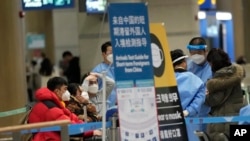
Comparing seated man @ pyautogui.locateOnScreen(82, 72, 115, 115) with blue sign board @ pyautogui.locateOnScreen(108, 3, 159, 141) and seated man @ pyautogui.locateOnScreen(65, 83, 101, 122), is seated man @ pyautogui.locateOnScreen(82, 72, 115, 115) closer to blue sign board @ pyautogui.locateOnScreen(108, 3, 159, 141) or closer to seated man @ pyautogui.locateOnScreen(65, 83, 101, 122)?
seated man @ pyautogui.locateOnScreen(65, 83, 101, 122)

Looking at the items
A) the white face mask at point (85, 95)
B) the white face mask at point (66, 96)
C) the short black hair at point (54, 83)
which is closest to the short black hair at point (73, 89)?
the white face mask at point (85, 95)

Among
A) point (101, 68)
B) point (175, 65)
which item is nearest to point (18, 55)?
point (101, 68)

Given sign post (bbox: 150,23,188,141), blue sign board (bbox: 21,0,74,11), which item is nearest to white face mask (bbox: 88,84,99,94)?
sign post (bbox: 150,23,188,141)

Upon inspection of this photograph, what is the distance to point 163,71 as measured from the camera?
8305 mm

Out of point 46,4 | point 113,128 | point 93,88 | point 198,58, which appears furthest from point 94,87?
point 46,4

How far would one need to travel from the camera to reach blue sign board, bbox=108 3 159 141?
7891mm

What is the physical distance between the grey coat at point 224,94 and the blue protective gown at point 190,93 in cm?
25

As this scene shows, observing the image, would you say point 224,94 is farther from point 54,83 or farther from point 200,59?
point 54,83

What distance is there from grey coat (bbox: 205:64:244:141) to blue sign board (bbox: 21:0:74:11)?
7316 mm

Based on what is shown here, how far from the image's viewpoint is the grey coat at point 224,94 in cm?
925

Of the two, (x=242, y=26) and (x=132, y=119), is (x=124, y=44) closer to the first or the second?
(x=132, y=119)

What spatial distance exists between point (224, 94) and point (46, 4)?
797cm

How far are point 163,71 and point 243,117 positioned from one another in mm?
1035

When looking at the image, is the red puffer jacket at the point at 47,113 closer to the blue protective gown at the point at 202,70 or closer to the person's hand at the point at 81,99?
the person's hand at the point at 81,99
